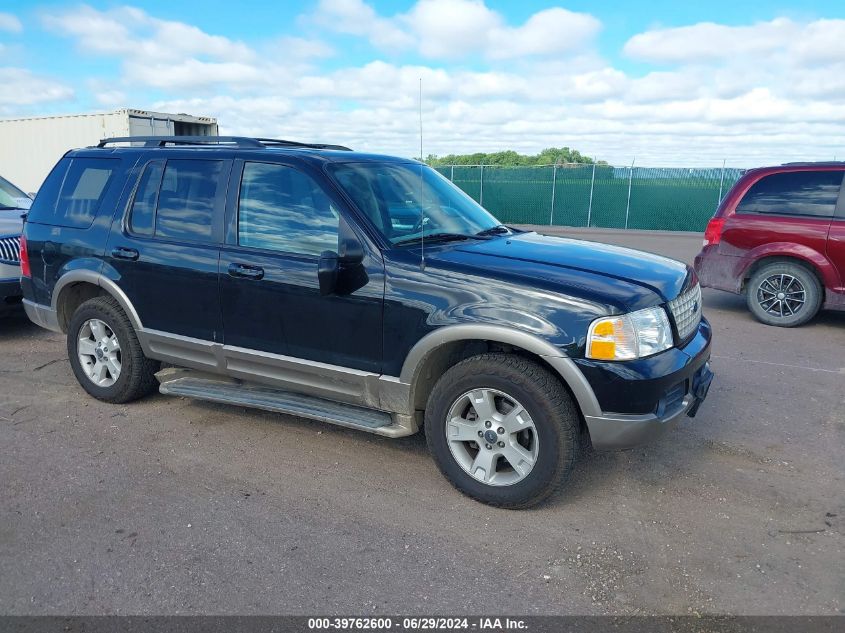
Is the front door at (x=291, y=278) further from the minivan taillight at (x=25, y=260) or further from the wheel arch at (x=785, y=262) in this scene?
the wheel arch at (x=785, y=262)

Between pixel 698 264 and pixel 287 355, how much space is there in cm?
596

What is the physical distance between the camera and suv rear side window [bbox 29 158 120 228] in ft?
16.5

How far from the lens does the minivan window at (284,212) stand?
4059mm

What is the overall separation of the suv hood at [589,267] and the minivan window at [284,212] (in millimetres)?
758

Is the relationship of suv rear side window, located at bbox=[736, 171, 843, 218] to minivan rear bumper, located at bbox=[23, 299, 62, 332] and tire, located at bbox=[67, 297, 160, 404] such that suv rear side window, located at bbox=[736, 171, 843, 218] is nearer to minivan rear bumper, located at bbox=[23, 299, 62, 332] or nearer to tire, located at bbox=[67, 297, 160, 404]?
tire, located at bbox=[67, 297, 160, 404]

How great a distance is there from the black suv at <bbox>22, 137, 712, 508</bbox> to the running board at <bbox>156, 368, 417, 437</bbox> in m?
0.01

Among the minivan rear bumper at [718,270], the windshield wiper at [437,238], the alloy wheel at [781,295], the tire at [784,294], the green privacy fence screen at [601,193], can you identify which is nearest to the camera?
the windshield wiper at [437,238]

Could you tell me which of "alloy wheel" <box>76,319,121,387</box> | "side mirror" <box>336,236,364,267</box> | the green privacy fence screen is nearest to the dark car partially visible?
"alloy wheel" <box>76,319,121,387</box>

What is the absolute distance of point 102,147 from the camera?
527 cm

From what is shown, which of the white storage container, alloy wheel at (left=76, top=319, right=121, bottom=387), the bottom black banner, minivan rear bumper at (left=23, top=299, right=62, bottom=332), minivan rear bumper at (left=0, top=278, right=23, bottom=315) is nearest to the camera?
the bottom black banner

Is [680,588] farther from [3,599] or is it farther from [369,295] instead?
[3,599]

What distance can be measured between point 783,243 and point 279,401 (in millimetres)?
6162

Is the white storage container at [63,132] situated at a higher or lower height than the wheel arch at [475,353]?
higher

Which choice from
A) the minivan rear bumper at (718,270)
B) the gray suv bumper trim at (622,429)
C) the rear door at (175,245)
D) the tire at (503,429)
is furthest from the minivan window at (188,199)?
the minivan rear bumper at (718,270)
